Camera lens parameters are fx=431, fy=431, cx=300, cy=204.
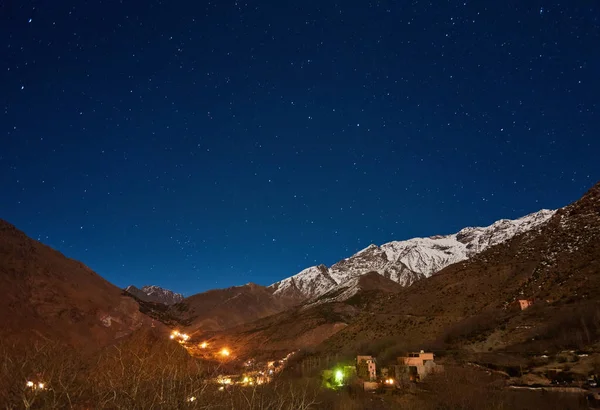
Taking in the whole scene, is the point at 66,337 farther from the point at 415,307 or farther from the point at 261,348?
the point at 261,348

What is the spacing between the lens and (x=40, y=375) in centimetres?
2858

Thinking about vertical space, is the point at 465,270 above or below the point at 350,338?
above

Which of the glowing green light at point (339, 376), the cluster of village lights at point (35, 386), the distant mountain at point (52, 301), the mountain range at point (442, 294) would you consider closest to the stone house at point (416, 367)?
the mountain range at point (442, 294)

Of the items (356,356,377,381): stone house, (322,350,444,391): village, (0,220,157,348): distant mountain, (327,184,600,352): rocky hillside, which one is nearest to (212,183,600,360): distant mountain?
(327,184,600,352): rocky hillside

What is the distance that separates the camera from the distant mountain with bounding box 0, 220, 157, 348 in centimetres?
6875

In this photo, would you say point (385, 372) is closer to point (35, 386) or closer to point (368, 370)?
point (368, 370)

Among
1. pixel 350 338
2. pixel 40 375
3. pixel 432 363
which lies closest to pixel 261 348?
pixel 350 338

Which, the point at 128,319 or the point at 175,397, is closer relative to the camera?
the point at 175,397

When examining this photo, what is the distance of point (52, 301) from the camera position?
8438cm

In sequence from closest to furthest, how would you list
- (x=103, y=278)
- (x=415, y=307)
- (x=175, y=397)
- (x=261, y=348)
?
(x=175, y=397)
(x=415, y=307)
(x=103, y=278)
(x=261, y=348)

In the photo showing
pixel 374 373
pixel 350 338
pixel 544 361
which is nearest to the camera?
pixel 544 361

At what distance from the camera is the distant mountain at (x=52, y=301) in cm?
6875

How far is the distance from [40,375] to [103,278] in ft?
371

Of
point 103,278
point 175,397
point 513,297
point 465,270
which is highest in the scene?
point 103,278
